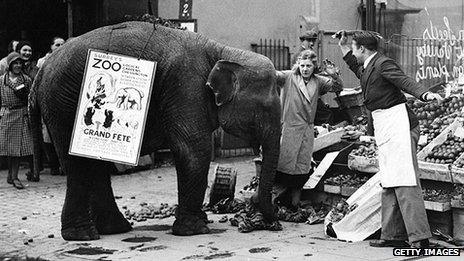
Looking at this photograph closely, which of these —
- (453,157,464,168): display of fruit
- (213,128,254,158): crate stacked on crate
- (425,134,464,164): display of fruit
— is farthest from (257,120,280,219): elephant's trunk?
(213,128,254,158): crate stacked on crate

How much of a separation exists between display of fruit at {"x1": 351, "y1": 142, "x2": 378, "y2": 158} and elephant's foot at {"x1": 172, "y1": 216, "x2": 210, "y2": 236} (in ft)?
6.78

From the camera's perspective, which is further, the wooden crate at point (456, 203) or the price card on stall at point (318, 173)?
the price card on stall at point (318, 173)

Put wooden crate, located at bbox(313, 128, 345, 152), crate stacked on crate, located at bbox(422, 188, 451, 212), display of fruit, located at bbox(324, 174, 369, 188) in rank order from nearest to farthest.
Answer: crate stacked on crate, located at bbox(422, 188, 451, 212)
display of fruit, located at bbox(324, 174, 369, 188)
wooden crate, located at bbox(313, 128, 345, 152)

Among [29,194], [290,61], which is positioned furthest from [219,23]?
[29,194]

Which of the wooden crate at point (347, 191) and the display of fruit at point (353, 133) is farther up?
the display of fruit at point (353, 133)

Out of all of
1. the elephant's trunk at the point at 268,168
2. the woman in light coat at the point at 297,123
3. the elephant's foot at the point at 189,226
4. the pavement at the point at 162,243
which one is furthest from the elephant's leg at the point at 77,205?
the woman in light coat at the point at 297,123

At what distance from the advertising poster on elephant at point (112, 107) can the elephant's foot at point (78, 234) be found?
79 cm

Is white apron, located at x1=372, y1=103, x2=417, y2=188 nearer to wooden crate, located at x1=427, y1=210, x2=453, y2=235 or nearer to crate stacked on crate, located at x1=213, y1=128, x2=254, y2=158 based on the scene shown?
wooden crate, located at x1=427, y1=210, x2=453, y2=235

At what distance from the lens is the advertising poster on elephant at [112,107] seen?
9.48 m

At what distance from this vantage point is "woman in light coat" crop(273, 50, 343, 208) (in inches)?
423

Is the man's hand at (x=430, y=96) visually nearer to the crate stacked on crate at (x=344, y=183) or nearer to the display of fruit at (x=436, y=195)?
the display of fruit at (x=436, y=195)

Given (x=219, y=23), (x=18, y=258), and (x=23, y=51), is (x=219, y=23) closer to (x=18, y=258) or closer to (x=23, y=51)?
(x=23, y=51)

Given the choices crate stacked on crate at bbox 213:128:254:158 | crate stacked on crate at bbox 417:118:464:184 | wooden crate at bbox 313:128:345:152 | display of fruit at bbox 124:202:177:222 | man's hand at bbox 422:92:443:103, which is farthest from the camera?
crate stacked on crate at bbox 213:128:254:158

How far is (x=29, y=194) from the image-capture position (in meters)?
13.1
